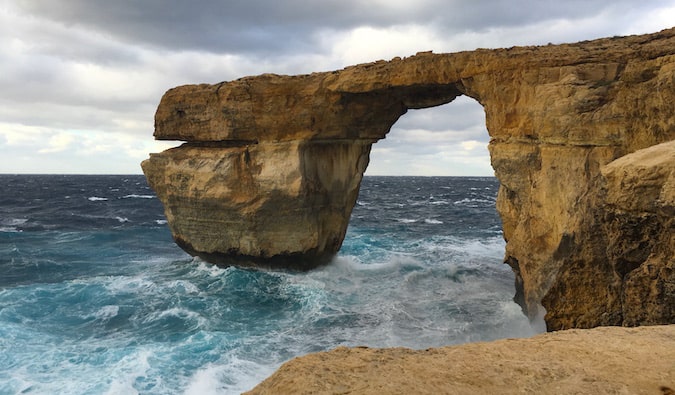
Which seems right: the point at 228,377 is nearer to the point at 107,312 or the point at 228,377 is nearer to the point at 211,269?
the point at 107,312

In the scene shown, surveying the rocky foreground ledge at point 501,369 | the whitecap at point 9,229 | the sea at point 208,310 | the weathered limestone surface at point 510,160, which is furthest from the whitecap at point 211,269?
the whitecap at point 9,229

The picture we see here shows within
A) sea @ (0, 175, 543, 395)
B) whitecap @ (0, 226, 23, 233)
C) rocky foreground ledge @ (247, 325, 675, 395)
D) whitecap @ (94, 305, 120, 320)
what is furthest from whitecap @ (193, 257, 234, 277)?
whitecap @ (0, 226, 23, 233)

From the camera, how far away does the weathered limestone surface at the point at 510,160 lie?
16.2 ft

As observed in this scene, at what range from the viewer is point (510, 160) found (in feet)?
35.8

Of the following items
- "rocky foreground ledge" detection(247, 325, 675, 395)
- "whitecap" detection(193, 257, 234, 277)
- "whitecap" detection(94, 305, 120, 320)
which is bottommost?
"whitecap" detection(94, 305, 120, 320)

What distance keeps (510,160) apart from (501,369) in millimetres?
8553

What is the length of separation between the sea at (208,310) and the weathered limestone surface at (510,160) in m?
1.50

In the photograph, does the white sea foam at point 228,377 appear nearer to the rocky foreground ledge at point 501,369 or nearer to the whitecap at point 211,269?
the rocky foreground ledge at point 501,369

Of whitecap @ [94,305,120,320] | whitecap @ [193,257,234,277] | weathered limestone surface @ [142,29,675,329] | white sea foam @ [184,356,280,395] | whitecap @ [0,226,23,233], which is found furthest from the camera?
whitecap @ [0,226,23,233]

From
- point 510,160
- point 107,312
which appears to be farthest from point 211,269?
→ point 510,160

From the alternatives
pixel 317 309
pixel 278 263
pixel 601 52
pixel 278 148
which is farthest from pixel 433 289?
pixel 601 52

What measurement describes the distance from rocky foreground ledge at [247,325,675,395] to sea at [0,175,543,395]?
5.25m

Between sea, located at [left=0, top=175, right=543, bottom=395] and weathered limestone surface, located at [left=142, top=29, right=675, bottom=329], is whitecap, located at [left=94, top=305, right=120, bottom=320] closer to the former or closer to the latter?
sea, located at [left=0, top=175, right=543, bottom=395]

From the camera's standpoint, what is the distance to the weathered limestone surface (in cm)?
493
